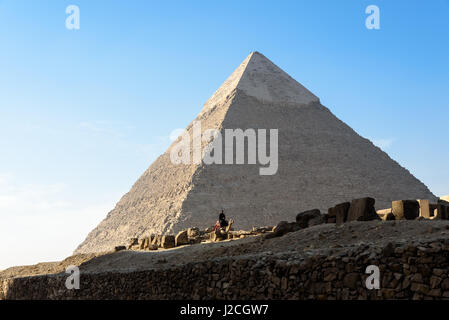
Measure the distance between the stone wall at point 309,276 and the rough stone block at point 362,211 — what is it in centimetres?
327

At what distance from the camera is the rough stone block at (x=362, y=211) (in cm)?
1288

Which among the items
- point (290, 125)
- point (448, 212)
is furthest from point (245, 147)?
point (448, 212)

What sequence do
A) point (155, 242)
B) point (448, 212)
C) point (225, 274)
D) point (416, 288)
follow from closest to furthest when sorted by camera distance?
point (416, 288), point (225, 274), point (448, 212), point (155, 242)

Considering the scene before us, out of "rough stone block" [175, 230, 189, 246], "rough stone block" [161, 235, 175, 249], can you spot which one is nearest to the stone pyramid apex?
"rough stone block" [161, 235, 175, 249]

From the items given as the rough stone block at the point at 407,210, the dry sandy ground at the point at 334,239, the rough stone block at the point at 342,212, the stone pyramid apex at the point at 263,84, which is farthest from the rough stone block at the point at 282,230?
the stone pyramid apex at the point at 263,84

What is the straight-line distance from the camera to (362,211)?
1295cm

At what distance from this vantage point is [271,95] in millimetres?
104625

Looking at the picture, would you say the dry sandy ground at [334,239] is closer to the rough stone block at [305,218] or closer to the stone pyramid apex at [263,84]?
the rough stone block at [305,218]

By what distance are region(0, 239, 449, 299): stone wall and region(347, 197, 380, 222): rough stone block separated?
→ 129 inches

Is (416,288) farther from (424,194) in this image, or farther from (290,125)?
(290,125)

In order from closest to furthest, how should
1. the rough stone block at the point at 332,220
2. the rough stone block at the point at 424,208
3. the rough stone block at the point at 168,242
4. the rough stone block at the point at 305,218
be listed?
the rough stone block at the point at 332,220
the rough stone block at the point at 424,208
the rough stone block at the point at 305,218
the rough stone block at the point at 168,242

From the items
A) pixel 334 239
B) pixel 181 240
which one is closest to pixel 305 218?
pixel 334 239

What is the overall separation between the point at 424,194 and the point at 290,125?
22.9 m
